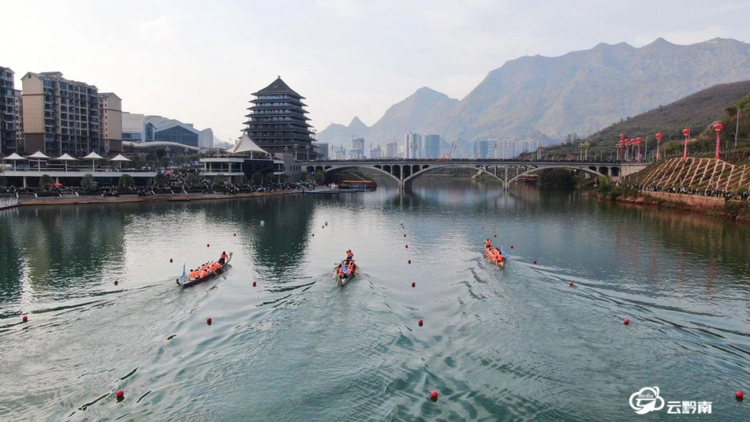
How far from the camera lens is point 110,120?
5458 inches

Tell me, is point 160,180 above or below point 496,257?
above

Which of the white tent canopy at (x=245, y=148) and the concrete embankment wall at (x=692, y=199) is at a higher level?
the white tent canopy at (x=245, y=148)

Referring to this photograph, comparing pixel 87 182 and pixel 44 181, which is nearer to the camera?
pixel 44 181

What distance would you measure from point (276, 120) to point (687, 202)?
11730cm

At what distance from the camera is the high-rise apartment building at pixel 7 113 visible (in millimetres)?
111188

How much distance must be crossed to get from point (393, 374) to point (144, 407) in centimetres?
858

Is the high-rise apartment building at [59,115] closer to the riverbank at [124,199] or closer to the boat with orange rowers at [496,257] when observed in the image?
the riverbank at [124,199]

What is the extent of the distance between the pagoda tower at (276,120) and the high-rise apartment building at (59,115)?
148 feet

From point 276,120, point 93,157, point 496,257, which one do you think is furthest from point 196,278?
point 276,120

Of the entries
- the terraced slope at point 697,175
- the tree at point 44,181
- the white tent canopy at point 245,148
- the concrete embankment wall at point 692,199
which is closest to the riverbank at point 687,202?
the concrete embankment wall at point 692,199

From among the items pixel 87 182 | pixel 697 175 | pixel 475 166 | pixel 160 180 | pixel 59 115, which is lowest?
pixel 87 182

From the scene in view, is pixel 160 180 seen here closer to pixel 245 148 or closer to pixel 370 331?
pixel 245 148

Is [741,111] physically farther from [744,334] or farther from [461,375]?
[461,375]

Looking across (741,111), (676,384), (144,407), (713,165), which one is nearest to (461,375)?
(676,384)
